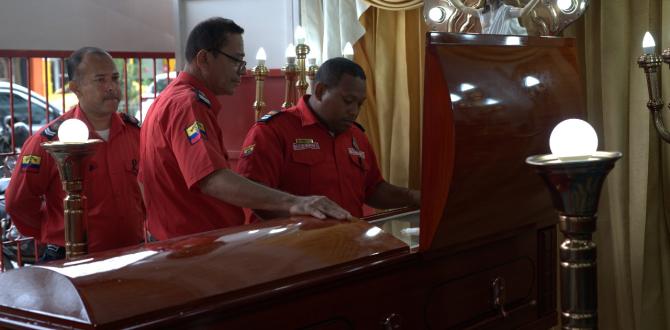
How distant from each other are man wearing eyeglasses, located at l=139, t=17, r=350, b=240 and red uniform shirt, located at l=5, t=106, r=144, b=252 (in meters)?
0.52

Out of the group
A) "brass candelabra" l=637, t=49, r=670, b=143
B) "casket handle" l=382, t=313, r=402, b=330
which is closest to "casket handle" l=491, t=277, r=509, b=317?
"casket handle" l=382, t=313, r=402, b=330

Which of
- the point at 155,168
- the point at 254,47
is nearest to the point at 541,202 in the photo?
the point at 155,168

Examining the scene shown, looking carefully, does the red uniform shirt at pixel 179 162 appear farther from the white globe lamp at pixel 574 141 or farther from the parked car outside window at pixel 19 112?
the parked car outside window at pixel 19 112

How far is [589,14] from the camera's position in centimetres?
379

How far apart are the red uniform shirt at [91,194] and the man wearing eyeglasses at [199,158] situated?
52 cm

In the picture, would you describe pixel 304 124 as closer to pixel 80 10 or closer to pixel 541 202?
pixel 541 202

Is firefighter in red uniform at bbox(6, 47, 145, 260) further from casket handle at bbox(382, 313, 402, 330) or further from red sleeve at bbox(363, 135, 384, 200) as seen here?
casket handle at bbox(382, 313, 402, 330)

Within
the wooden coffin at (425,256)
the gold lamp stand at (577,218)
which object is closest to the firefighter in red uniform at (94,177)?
→ the wooden coffin at (425,256)

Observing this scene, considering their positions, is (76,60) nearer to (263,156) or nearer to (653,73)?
(263,156)

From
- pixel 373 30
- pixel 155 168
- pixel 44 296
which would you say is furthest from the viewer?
pixel 373 30

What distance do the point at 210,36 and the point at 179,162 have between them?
549 mm

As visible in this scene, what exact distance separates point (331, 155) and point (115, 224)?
3.09 ft

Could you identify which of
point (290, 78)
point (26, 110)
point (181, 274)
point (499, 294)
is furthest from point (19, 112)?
point (181, 274)

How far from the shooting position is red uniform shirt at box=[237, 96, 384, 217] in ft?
9.64
